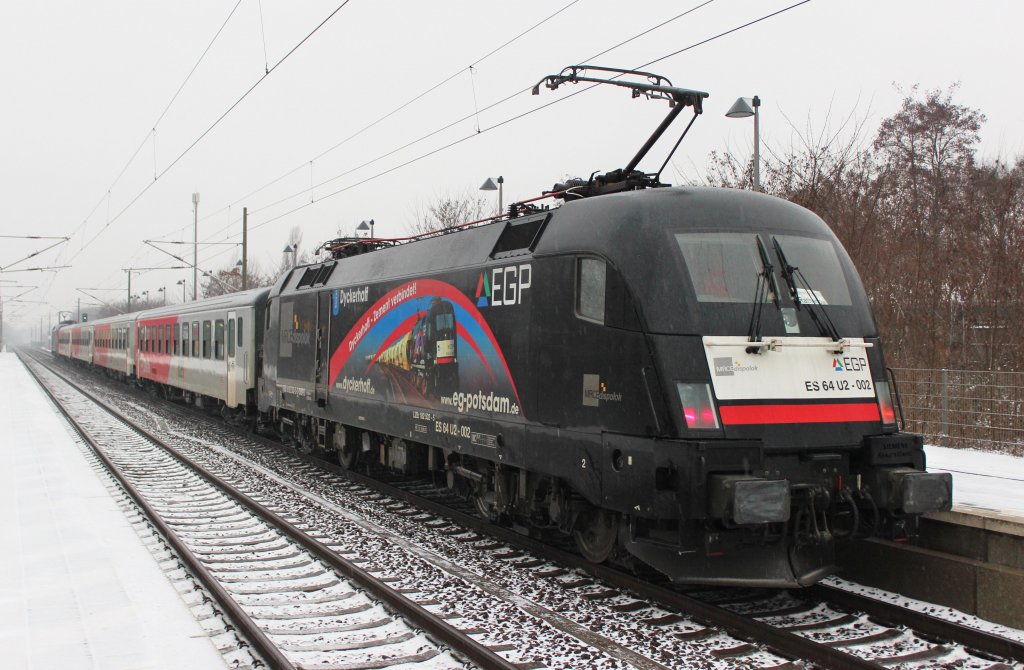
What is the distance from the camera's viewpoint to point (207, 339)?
21.5 m

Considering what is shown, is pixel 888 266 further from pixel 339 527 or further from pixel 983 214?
pixel 339 527

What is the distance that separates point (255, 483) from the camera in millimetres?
12461

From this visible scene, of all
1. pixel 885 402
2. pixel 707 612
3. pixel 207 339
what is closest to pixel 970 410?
pixel 885 402

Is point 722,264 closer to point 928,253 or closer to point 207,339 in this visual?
point 928,253

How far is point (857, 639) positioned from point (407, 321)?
5.96 metres

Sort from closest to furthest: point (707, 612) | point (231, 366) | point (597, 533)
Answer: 1. point (707, 612)
2. point (597, 533)
3. point (231, 366)

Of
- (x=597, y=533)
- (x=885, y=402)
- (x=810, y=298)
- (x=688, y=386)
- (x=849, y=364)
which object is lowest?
(x=597, y=533)

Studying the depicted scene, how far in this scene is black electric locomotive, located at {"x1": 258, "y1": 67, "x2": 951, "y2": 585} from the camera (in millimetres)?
5980

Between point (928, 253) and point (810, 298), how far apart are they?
471 inches

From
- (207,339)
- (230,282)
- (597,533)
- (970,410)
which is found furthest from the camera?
Result: (230,282)

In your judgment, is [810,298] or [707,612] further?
[810,298]

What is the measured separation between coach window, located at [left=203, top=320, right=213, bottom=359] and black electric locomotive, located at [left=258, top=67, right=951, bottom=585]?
47.8 ft

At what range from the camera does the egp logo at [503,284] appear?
7.64 meters

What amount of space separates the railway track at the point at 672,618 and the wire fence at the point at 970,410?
7.78m
